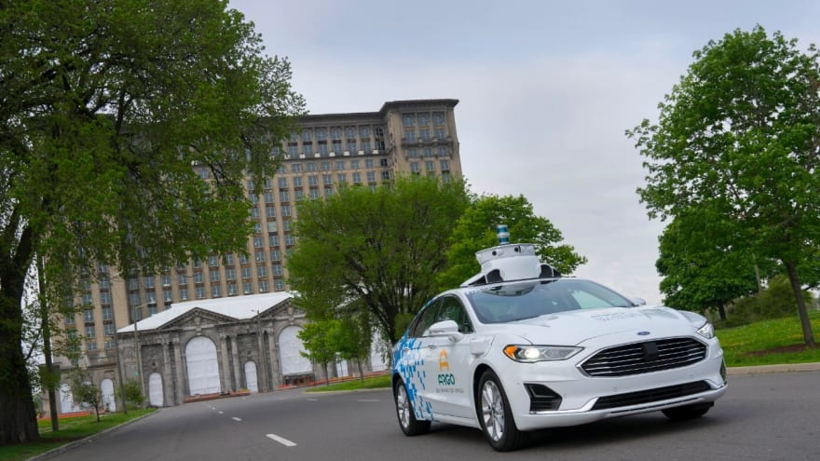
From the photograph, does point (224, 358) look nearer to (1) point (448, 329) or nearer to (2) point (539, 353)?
(1) point (448, 329)

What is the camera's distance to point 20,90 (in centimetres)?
2144

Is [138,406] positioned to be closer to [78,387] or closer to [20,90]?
[78,387]

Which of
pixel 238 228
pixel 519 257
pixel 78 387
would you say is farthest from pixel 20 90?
pixel 78 387

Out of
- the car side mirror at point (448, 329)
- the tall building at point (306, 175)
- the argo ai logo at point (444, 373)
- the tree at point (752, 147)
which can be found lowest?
the argo ai logo at point (444, 373)

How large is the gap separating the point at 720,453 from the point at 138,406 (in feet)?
306

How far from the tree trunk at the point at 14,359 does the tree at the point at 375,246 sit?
21.6 metres

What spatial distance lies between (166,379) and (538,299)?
4083 inches

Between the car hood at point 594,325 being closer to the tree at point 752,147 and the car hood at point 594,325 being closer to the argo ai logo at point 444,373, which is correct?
the argo ai logo at point 444,373

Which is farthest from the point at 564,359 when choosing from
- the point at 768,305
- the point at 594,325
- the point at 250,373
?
the point at 250,373

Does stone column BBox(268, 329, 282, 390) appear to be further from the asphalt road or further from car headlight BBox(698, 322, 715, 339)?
car headlight BBox(698, 322, 715, 339)

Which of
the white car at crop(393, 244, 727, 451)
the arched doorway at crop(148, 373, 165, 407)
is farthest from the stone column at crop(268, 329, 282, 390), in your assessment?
the white car at crop(393, 244, 727, 451)

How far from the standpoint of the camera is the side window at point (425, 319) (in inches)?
398

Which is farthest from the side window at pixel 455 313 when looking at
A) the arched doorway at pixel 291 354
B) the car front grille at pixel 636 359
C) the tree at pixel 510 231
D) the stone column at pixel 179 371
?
the stone column at pixel 179 371

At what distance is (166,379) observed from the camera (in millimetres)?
106188
